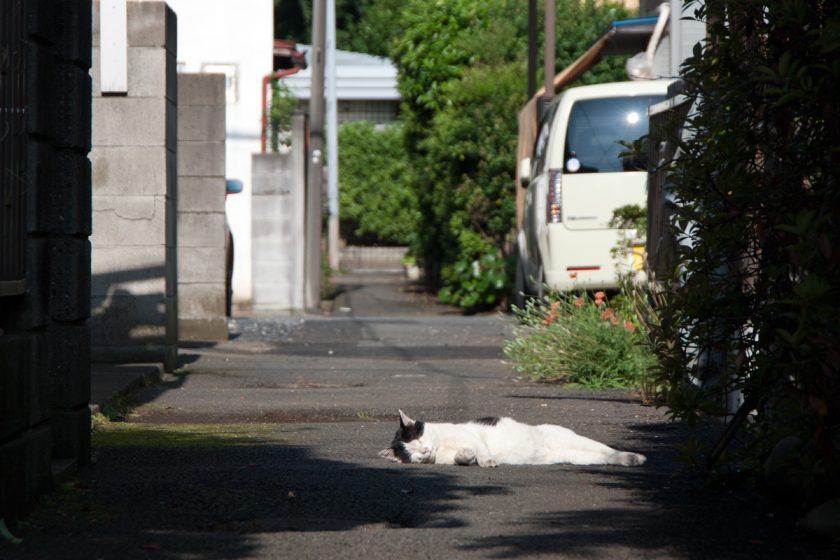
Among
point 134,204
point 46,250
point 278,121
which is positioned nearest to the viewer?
point 46,250

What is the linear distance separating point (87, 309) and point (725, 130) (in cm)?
280

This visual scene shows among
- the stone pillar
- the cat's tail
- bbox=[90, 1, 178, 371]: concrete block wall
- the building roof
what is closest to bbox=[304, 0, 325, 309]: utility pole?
the stone pillar

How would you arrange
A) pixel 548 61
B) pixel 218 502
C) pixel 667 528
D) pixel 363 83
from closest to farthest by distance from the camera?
pixel 667 528, pixel 218 502, pixel 548 61, pixel 363 83

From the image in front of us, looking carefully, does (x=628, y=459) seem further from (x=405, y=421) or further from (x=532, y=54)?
(x=532, y=54)

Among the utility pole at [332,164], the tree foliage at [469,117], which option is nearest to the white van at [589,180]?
the tree foliage at [469,117]

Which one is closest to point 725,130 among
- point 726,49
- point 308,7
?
point 726,49

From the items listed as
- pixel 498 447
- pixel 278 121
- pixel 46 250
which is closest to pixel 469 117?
pixel 278 121

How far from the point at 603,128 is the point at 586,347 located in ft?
11.9

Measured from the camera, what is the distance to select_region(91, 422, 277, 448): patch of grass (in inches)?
248

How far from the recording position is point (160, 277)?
9672mm

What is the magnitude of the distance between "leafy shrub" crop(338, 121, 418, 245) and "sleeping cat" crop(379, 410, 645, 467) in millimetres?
24726

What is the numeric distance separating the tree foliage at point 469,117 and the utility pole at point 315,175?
203 centimetres

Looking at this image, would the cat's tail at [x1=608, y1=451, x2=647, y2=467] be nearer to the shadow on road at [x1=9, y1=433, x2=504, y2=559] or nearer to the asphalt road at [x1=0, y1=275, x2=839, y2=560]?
the asphalt road at [x1=0, y1=275, x2=839, y2=560]

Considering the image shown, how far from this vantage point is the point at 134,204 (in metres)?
9.64
